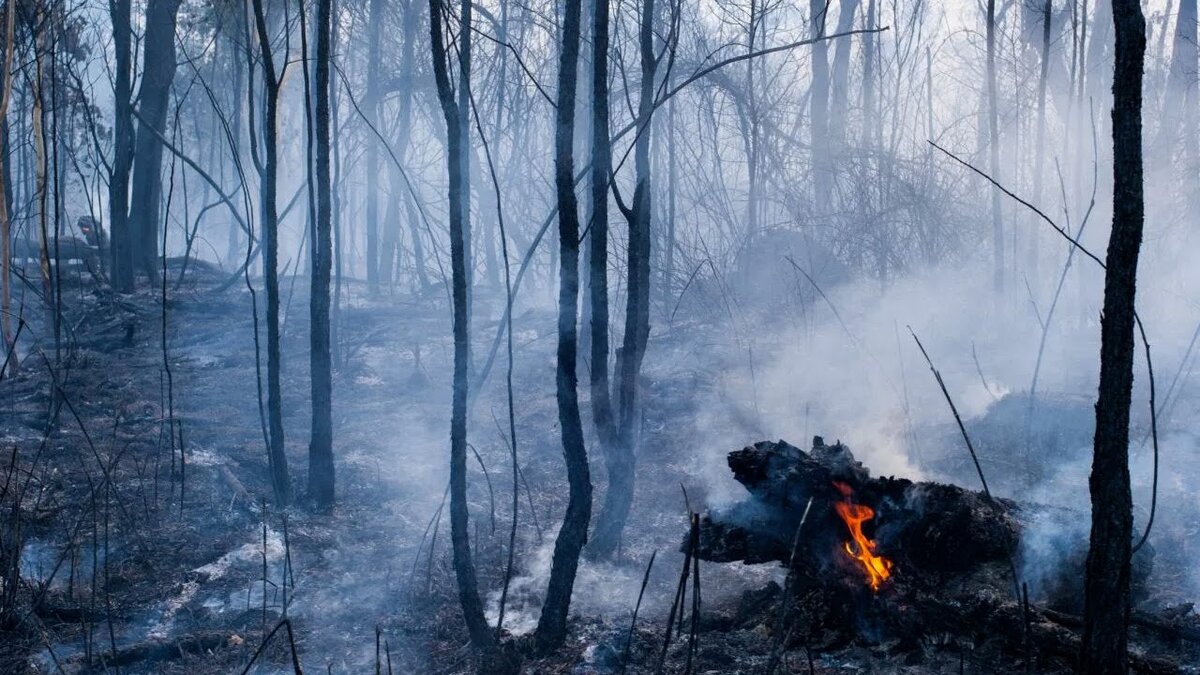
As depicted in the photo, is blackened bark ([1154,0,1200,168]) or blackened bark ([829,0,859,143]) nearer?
blackened bark ([829,0,859,143])

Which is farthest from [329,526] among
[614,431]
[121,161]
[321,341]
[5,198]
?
[121,161]

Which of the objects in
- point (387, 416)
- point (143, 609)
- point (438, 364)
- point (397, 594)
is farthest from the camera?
point (438, 364)

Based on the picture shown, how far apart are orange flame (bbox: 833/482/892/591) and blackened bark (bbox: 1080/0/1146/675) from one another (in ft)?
5.70

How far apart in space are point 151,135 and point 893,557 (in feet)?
51.5

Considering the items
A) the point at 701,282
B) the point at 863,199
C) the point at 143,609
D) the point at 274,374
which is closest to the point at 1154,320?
the point at 863,199

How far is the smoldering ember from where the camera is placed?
16.1 feet

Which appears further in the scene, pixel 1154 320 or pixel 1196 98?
pixel 1196 98

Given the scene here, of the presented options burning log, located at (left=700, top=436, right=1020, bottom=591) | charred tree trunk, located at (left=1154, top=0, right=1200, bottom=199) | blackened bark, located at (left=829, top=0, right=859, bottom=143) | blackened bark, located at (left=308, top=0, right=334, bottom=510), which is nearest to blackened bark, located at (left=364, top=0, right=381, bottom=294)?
blackened bark, located at (left=829, top=0, right=859, bottom=143)

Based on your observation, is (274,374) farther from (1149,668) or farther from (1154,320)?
(1154,320)

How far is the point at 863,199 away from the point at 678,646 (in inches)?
439

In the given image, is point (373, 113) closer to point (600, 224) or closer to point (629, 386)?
point (629, 386)

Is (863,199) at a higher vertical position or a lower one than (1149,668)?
higher

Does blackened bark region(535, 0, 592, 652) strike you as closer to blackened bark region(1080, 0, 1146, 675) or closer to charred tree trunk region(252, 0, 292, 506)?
blackened bark region(1080, 0, 1146, 675)

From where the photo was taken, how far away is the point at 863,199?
49.2 ft
